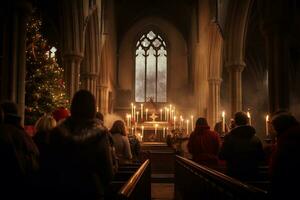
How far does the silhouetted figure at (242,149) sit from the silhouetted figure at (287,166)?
1.48 metres

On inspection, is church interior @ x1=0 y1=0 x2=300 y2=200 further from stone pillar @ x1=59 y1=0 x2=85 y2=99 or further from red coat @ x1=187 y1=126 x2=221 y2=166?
red coat @ x1=187 y1=126 x2=221 y2=166

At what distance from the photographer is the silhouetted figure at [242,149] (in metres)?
4.41

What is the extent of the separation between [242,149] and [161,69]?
1991cm

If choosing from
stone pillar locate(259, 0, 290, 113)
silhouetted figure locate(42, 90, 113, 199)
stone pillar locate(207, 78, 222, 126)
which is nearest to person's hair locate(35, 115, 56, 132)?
silhouetted figure locate(42, 90, 113, 199)

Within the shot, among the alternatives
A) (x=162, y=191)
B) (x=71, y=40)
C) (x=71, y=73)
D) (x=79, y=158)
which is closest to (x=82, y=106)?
(x=79, y=158)

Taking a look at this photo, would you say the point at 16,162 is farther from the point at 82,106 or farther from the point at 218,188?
the point at 218,188

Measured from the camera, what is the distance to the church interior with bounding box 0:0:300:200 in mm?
7125

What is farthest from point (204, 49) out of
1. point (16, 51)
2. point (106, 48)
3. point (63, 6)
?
point (16, 51)

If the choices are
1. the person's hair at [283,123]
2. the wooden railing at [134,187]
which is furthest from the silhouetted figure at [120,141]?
the person's hair at [283,123]

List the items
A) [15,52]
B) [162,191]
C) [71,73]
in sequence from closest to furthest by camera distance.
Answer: [15,52] < [162,191] < [71,73]

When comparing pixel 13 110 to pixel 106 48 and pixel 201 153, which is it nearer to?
pixel 201 153

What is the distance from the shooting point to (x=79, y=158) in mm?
2586

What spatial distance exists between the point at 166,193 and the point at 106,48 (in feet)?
36.4

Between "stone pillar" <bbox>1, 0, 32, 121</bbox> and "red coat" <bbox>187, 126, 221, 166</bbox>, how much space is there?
10.5 feet
